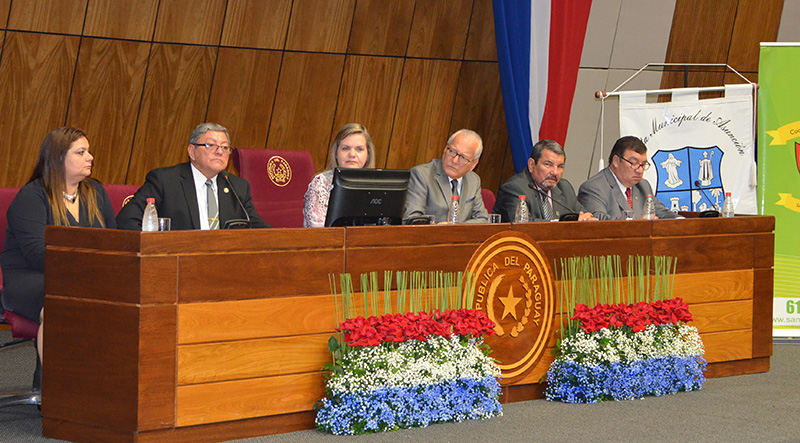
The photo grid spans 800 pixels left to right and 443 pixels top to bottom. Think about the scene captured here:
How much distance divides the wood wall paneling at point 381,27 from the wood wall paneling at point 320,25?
0.25 feet

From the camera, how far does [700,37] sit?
25.6 ft

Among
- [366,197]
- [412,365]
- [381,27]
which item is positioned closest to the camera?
[412,365]

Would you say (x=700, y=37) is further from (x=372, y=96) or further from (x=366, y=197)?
(x=366, y=197)

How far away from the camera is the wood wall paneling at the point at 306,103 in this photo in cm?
637

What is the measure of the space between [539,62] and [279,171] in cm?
212

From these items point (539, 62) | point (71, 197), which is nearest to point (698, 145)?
point (539, 62)

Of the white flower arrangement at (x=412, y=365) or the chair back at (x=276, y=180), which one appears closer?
the white flower arrangement at (x=412, y=365)

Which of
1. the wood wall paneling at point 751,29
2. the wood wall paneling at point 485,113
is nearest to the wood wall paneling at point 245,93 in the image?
the wood wall paneling at point 485,113

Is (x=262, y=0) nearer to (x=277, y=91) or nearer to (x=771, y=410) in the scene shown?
(x=277, y=91)

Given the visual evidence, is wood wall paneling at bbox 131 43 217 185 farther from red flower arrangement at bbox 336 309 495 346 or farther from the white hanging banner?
red flower arrangement at bbox 336 309 495 346

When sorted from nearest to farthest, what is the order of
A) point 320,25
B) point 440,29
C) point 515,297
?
point 515,297
point 320,25
point 440,29

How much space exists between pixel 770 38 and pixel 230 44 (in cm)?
506

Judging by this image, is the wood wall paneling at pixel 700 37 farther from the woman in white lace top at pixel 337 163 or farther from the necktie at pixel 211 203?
the necktie at pixel 211 203

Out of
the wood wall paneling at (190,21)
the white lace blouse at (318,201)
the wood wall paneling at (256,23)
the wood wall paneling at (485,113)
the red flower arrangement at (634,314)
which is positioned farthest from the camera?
the wood wall paneling at (485,113)
